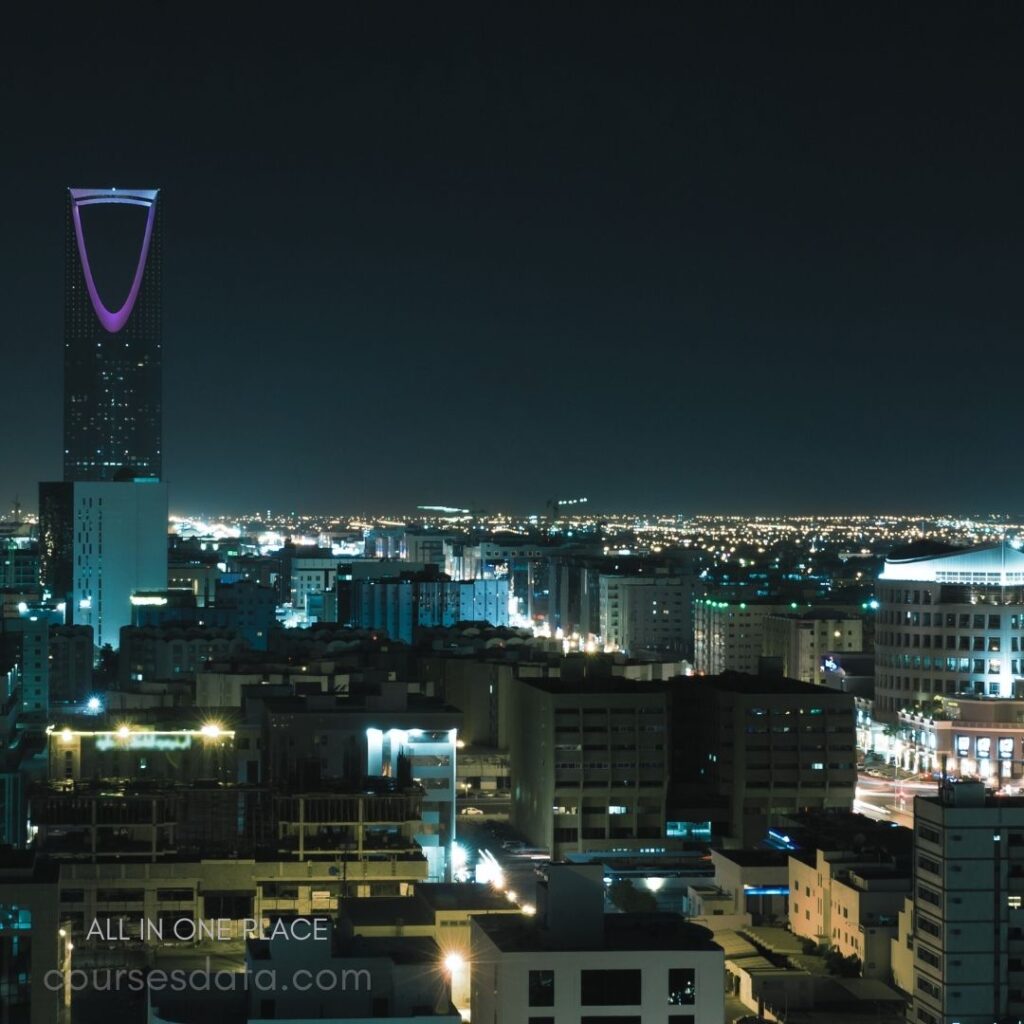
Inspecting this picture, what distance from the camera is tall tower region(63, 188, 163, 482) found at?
65125 millimetres

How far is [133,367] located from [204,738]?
43258mm

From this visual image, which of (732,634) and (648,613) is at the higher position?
→ (648,613)

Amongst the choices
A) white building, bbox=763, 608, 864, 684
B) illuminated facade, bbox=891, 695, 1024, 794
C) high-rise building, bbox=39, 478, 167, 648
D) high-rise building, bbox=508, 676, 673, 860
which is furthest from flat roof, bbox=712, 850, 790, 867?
high-rise building, bbox=39, 478, 167, 648

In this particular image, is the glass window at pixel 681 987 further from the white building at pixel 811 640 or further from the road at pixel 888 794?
the white building at pixel 811 640

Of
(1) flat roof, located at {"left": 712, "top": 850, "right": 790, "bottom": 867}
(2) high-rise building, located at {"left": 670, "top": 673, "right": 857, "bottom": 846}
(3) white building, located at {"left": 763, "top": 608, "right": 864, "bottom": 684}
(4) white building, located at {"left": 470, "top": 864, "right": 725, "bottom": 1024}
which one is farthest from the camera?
(3) white building, located at {"left": 763, "top": 608, "right": 864, "bottom": 684}

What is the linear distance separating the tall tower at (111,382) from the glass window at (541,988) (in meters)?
→ 53.3

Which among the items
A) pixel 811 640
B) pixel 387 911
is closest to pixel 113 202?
pixel 811 640

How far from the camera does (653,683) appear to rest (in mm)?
26641

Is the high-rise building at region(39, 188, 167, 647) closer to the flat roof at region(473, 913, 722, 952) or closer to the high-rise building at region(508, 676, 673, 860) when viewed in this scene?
the high-rise building at region(508, 676, 673, 860)

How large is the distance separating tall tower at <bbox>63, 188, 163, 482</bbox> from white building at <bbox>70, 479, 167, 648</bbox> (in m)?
13.4

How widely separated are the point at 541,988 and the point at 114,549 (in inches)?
1573

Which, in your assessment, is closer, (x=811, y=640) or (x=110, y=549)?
(x=811, y=640)

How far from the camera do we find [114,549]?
5009cm

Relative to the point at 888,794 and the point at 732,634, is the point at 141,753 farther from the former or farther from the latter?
the point at 732,634
